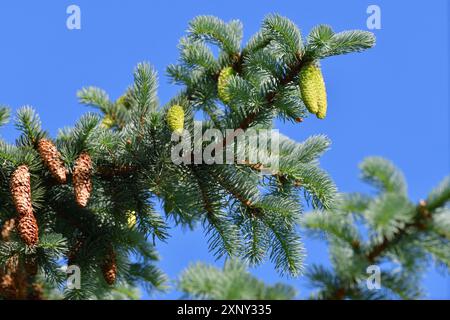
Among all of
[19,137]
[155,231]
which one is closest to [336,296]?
[155,231]

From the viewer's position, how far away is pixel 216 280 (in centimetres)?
167

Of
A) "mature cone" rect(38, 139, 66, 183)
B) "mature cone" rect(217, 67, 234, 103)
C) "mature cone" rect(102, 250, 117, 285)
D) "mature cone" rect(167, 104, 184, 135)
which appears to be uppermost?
"mature cone" rect(217, 67, 234, 103)

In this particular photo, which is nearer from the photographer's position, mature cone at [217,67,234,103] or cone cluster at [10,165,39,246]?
cone cluster at [10,165,39,246]

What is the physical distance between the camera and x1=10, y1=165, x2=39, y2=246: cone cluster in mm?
2889

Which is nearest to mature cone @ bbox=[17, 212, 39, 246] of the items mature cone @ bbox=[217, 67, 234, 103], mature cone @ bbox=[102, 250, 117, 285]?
mature cone @ bbox=[102, 250, 117, 285]

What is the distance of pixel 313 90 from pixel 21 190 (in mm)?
1270

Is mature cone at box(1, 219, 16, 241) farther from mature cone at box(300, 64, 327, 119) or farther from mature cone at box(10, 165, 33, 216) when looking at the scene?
mature cone at box(300, 64, 327, 119)

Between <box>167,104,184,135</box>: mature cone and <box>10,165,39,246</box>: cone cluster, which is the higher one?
<box>167,104,184,135</box>: mature cone

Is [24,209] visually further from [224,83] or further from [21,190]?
[224,83]

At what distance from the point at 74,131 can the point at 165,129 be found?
1.31 feet

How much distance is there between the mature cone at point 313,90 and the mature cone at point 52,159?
1077 mm

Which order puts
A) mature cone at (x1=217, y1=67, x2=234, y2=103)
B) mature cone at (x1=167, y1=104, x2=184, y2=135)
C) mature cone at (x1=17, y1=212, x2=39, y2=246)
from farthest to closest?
mature cone at (x1=217, y1=67, x2=234, y2=103) < mature cone at (x1=167, y1=104, x2=184, y2=135) < mature cone at (x1=17, y1=212, x2=39, y2=246)

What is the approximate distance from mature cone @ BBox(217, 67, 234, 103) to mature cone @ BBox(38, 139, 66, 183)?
0.76 m

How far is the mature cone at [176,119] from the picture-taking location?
303 centimetres
